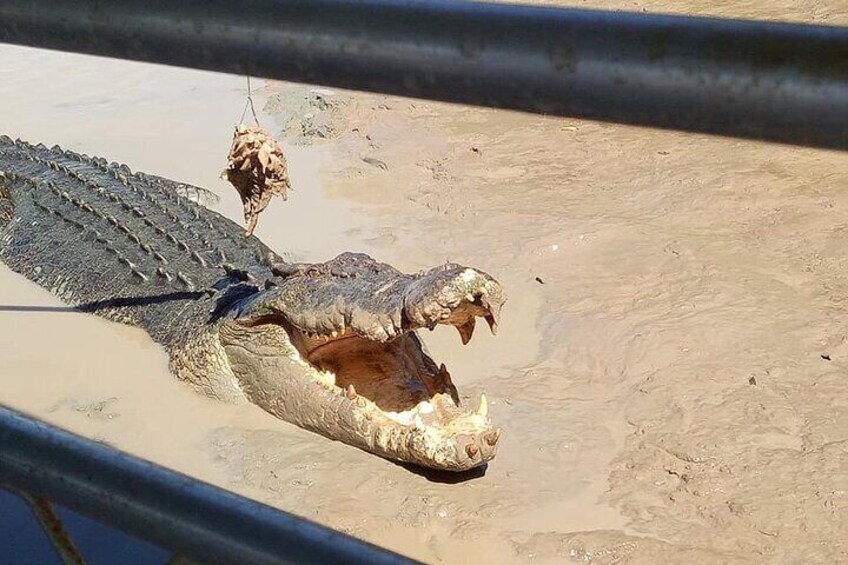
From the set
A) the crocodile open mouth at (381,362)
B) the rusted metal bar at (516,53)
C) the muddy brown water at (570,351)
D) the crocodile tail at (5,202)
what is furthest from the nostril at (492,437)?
the crocodile tail at (5,202)

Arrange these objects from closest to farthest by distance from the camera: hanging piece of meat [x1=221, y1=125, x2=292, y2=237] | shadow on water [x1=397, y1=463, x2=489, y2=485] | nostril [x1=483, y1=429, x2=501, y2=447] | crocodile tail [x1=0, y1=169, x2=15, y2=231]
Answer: nostril [x1=483, y1=429, x2=501, y2=447] < shadow on water [x1=397, y1=463, x2=489, y2=485] < hanging piece of meat [x1=221, y1=125, x2=292, y2=237] < crocodile tail [x1=0, y1=169, x2=15, y2=231]

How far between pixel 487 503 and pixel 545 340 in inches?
52.7

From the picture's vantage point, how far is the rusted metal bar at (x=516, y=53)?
0.53 m

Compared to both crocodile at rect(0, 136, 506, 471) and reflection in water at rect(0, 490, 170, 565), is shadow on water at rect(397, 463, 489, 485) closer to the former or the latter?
crocodile at rect(0, 136, 506, 471)

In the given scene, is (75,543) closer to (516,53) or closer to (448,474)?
(448,474)

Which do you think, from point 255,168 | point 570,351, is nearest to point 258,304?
point 255,168

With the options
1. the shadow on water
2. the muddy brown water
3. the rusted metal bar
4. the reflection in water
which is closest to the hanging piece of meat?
the muddy brown water

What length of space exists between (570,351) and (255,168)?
1798 mm

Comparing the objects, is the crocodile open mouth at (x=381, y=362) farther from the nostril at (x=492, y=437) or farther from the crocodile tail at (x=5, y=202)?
the crocodile tail at (x=5, y=202)

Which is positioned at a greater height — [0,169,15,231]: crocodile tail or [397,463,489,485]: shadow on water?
[0,169,15,231]: crocodile tail

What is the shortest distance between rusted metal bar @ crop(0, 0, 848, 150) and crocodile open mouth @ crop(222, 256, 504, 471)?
8.35 ft

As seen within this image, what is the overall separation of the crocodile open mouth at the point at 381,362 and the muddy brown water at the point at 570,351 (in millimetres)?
223

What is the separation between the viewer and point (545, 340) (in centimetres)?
477

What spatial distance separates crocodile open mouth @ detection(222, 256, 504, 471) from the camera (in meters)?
3.33
